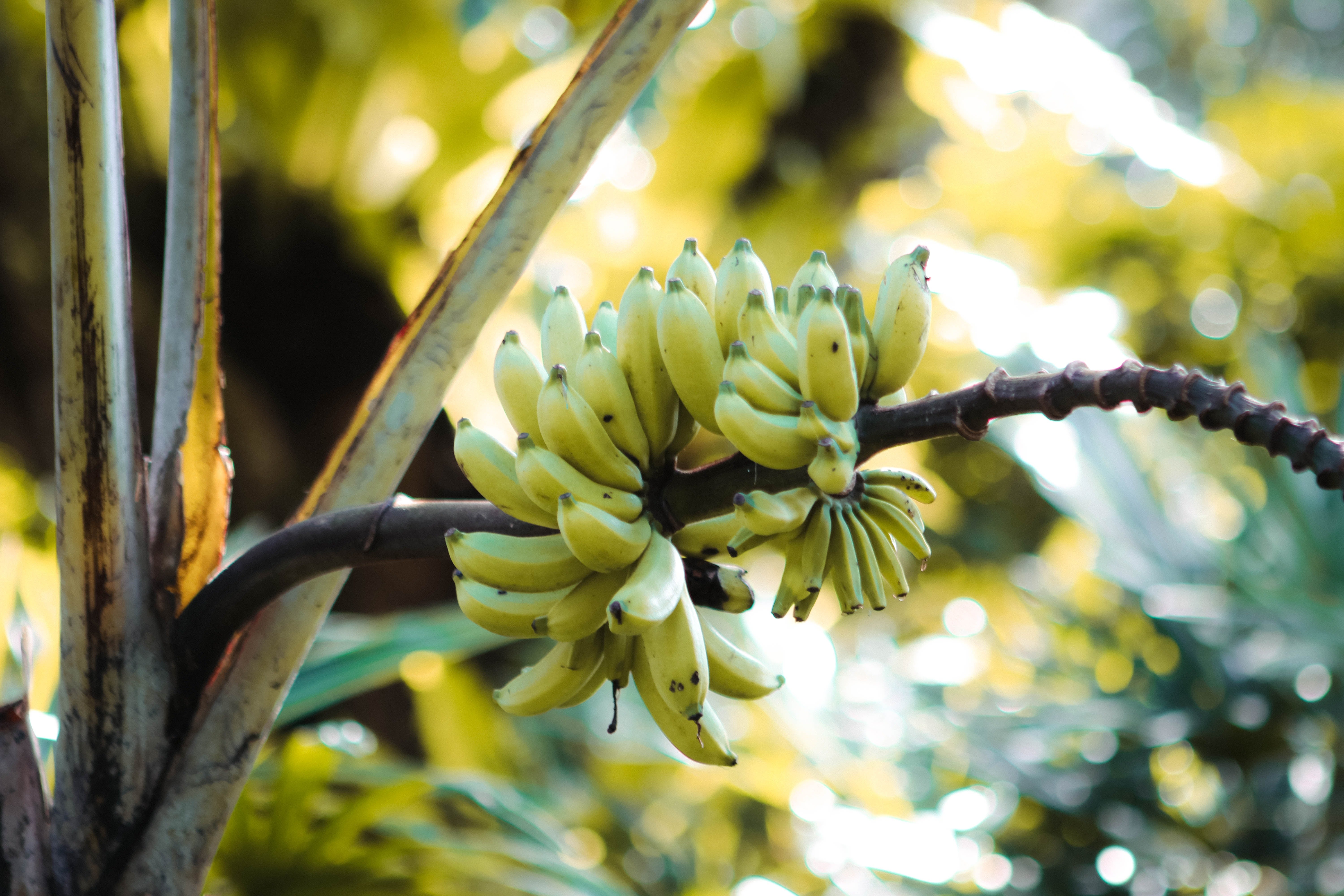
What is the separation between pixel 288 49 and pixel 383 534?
1155 millimetres

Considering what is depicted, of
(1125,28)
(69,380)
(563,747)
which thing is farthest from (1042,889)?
(1125,28)

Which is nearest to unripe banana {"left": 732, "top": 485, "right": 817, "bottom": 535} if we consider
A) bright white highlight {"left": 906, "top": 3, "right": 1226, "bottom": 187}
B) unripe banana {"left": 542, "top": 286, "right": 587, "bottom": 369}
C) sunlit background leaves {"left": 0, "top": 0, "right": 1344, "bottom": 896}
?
unripe banana {"left": 542, "top": 286, "right": 587, "bottom": 369}

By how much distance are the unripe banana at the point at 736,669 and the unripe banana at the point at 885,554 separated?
0.20 feet

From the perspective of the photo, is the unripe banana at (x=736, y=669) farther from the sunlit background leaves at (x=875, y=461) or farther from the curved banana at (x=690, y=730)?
the sunlit background leaves at (x=875, y=461)

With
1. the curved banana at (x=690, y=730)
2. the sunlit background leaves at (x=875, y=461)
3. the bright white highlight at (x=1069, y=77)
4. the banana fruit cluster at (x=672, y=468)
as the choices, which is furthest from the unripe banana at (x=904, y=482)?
the bright white highlight at (x=1069, y=77)

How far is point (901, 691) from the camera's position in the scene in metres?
1.22

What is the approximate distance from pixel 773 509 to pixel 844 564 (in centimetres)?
4

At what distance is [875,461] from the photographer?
136 centimetres

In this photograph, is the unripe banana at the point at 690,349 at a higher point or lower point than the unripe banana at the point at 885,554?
higher

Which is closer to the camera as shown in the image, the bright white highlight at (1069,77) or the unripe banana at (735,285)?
the unripe banana at (735,285)

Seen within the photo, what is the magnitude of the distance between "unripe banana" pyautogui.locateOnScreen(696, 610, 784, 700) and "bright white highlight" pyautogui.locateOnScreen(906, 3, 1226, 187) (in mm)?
1321

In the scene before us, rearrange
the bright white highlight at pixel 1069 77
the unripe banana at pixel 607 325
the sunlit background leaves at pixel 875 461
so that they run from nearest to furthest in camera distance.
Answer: the unripe banana at pixel 607 325 < the sunlit background leaves at pixel 875 461 < the bright white highlight at pixel 1069 77

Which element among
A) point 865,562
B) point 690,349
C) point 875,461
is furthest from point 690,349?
point 875,461

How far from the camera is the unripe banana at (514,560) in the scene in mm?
309
